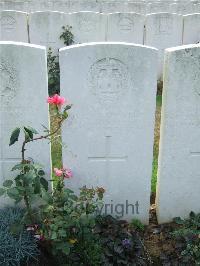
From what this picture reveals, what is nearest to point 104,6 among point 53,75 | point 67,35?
point 67,35

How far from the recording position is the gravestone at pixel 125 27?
815 centimetres

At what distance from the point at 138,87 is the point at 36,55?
2.89 ft

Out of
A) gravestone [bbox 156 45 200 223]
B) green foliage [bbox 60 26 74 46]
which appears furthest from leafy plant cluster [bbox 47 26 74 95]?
gravestone [bbox 156 45 200 223]

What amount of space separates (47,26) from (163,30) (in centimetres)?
233

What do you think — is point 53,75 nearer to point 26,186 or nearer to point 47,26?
point 47,26

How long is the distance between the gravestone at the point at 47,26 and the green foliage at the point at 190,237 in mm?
5254

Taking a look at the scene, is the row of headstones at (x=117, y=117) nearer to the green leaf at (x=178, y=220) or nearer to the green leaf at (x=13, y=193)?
the green leaf at (x=178, y=220)

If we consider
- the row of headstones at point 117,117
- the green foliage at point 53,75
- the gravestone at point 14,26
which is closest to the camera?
the row of headstones at point 117,117

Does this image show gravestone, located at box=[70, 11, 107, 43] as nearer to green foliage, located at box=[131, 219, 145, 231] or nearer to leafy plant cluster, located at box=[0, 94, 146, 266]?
green foliage, located at box=[131, 219, 145, 231]

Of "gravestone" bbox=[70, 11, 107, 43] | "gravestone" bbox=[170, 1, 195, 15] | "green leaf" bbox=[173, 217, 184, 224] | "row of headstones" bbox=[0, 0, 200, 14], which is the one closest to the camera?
"green leaf" bbox=[173, 217, 184, 224]

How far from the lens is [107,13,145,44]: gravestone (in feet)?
26.7

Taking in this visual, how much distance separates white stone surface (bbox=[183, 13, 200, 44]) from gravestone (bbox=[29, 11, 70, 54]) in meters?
2.45

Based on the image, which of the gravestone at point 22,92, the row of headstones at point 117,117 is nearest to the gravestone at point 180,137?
the row of headstones at point 117,117

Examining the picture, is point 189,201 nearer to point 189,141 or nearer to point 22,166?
point 189,141
